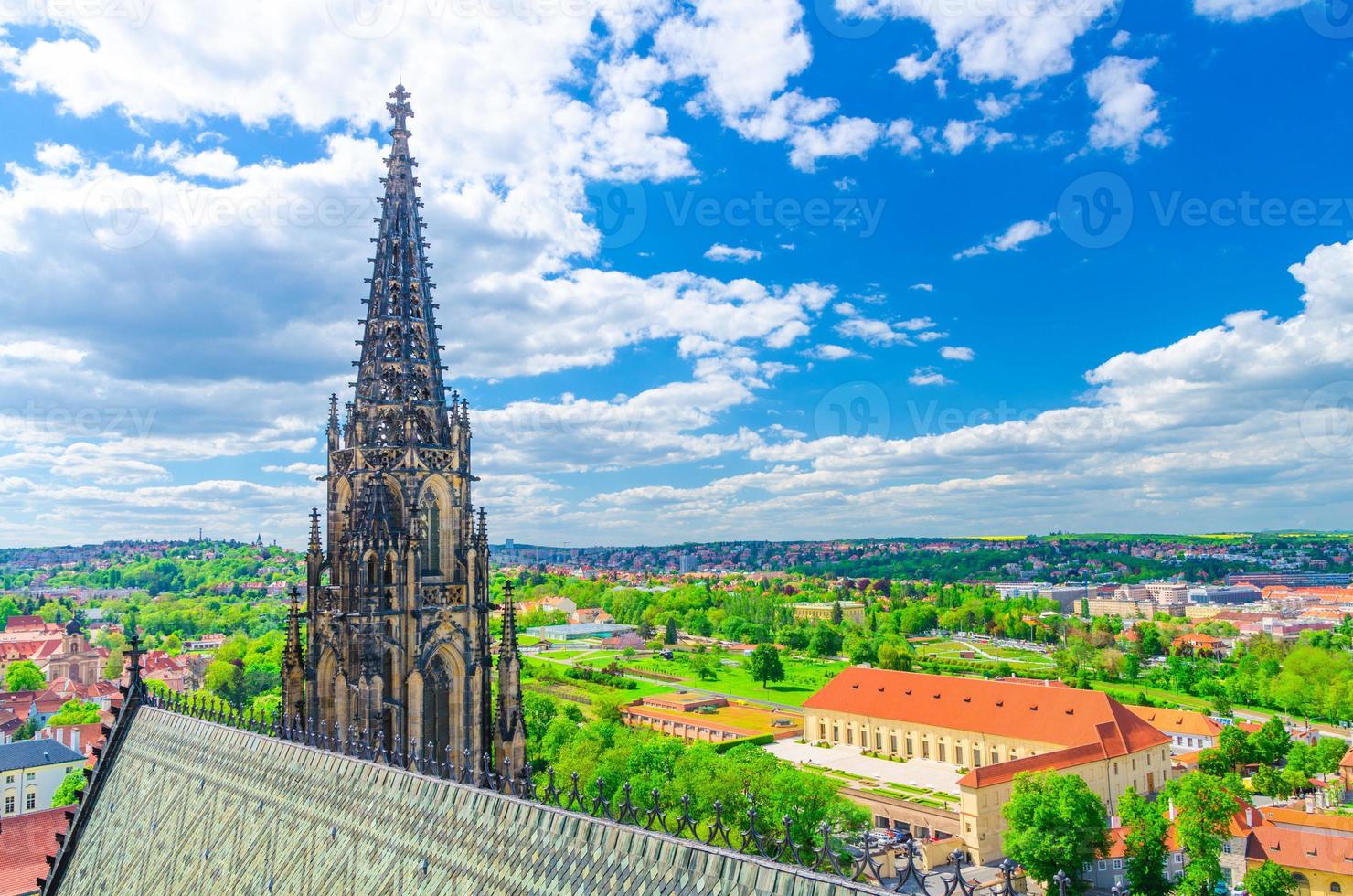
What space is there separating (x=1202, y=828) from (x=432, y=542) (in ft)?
144

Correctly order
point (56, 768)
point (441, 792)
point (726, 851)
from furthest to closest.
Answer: point (56, 768) → point (441, 792) → point (726, 851)

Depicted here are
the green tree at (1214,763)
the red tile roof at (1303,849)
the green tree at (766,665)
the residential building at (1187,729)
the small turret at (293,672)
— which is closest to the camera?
the small turret at (293,672)

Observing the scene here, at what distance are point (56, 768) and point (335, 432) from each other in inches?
2046

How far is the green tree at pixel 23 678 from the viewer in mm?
105250

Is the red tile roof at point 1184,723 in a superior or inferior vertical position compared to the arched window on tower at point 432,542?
inferior

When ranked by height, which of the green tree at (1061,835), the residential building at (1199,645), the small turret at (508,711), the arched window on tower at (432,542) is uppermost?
the arched window on tower at (432,542)

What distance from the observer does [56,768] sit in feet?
199

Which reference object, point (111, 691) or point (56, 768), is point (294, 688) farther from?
point (111, 691)

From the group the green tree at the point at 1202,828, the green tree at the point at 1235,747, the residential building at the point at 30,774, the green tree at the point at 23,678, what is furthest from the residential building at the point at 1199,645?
the green tree at the point at 23,678

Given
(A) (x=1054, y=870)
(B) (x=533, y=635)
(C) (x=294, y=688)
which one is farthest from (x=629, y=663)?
(C) (x=294, y=688)

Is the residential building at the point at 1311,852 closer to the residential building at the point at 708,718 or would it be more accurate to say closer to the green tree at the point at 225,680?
the residential building at the point at 708,718

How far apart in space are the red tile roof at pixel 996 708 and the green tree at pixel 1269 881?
2421 cm

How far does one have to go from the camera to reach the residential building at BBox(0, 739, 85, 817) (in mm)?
59062

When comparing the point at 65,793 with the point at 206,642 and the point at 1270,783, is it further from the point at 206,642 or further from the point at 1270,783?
the point at 206,642
